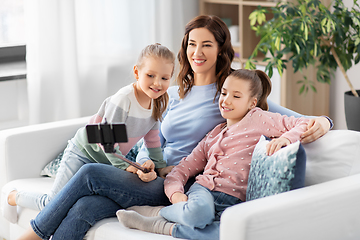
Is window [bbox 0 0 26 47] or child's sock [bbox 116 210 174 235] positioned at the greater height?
window [bbox 0 0 26 47]

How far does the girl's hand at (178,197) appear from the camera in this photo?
1.55m

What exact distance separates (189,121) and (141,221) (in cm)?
51

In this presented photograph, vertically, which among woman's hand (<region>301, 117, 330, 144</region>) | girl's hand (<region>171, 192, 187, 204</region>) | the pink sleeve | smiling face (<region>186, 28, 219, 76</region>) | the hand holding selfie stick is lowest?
girl's hand (<region>171, 192, 187, 204</region>)

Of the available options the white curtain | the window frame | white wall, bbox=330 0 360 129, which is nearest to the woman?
the white curtain

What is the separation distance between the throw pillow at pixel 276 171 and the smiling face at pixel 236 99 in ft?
0.66

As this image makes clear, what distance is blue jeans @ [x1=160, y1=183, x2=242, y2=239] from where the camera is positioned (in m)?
1.43

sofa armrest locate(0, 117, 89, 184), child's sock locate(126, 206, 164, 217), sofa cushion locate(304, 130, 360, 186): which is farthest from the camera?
sofa armrest locate(0, 117, 89, 184)

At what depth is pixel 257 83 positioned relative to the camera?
5.60ft

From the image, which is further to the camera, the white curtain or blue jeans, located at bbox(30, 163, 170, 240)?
the white curtain

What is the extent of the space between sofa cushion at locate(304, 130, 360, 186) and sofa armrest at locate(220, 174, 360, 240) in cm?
5

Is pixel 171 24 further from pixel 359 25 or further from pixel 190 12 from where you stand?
pixel 359 25

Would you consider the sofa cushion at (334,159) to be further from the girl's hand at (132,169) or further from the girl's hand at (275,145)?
the girl's hand at (132,169)

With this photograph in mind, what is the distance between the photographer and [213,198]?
1.56 meters

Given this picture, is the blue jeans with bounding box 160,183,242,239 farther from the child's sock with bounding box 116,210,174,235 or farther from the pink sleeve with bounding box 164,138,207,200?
the pink sleeve with bounding box 164,138,207,200
